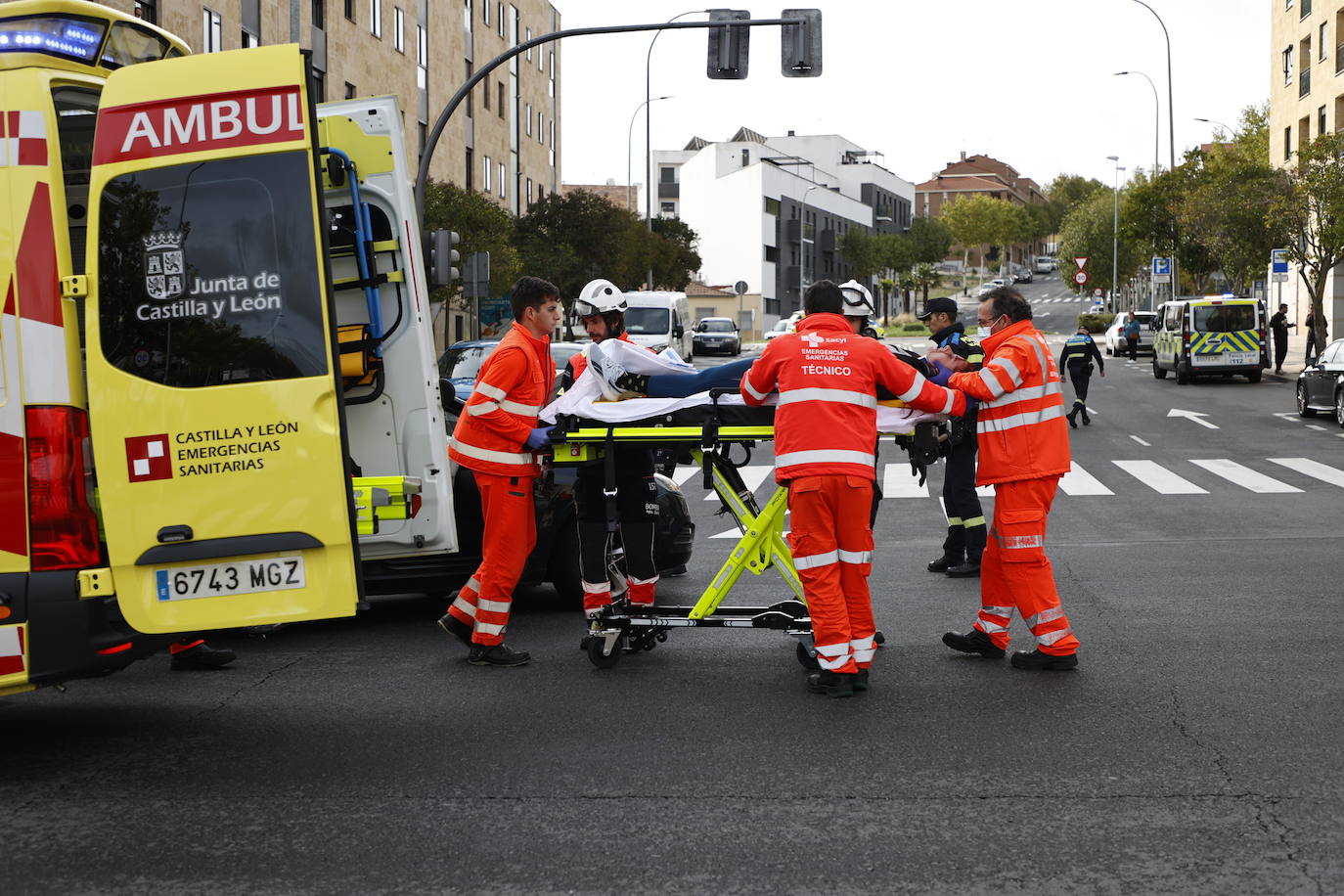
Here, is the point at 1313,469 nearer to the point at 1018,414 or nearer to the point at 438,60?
the point at 1018,414

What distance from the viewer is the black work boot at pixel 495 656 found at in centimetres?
752

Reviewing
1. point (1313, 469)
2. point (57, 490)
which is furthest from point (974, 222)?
point (57, 490)

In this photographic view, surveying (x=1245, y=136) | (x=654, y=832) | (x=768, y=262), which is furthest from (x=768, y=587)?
(x=768, y=262)

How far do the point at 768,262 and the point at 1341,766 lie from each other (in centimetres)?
8859

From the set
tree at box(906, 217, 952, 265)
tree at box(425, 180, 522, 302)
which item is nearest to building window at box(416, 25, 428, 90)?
tree at box(425, 180, 522, 302)

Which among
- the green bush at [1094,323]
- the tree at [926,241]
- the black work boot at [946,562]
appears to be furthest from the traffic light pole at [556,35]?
the tree at [926,241]

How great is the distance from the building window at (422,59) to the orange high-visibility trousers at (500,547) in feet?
122

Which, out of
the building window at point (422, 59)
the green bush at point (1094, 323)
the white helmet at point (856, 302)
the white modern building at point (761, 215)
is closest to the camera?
the white helmet at point (856, 302)

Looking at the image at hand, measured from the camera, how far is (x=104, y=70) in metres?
5.88

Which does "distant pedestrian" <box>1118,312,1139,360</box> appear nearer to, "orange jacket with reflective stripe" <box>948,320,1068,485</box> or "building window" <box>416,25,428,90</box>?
"building window" <box>416,25,428,90</box>

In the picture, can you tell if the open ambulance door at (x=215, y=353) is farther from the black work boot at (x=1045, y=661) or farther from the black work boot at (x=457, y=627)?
the black work boot at (x=1045, y=661)

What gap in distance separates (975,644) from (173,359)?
4.21 m

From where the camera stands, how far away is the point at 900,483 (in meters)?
18.1

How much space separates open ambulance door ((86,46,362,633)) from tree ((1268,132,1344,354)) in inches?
1346
